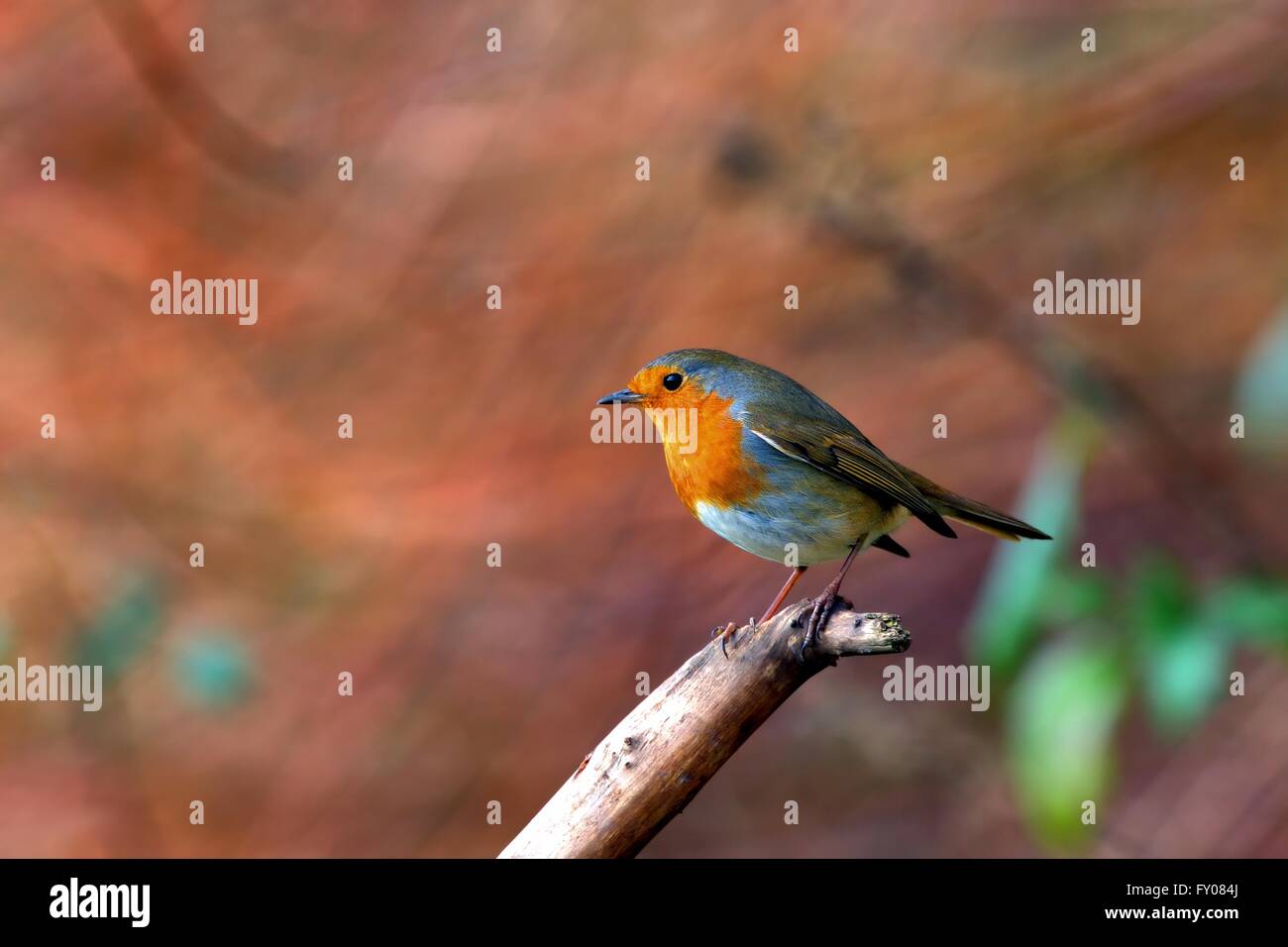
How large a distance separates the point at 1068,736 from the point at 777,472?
1.08 meters

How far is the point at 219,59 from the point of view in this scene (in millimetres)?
7086

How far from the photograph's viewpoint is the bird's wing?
3664 millimetres

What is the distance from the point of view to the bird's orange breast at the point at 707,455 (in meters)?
3.55

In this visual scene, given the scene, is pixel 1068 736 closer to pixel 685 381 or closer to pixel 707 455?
pixel 707 455

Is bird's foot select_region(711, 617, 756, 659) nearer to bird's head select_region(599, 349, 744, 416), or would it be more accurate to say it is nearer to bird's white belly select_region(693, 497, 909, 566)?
bird's white belly select_region(693, 497, 909, 566)

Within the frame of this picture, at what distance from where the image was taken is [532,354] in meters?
6.91

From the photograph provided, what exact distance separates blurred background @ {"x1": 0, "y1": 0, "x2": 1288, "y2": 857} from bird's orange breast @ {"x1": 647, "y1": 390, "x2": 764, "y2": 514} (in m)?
2.34

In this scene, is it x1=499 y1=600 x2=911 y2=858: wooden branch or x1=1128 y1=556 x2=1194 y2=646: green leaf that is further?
x1=1128 y1=556 x2=1194 y2=646: green leaf

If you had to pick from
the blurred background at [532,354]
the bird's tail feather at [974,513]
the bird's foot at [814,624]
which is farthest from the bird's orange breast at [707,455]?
the blurred background at [532,354]

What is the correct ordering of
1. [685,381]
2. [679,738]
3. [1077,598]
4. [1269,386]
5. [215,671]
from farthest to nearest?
[215,671]
[685,381]
[1077,598]
[1269,386]
[679,738]

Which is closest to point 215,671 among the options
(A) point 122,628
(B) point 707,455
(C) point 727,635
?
(A) point 122,628

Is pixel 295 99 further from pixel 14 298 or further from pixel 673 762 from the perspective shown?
pixel 673 762

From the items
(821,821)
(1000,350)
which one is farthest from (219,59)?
(821,821)

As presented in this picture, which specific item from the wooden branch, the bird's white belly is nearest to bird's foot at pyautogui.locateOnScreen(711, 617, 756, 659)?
the wooden branch
